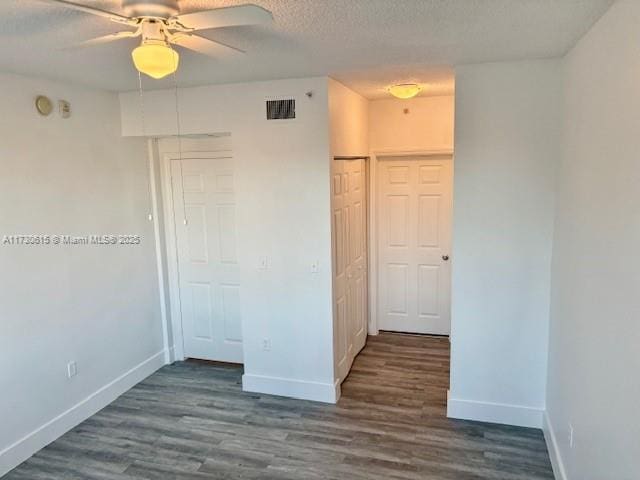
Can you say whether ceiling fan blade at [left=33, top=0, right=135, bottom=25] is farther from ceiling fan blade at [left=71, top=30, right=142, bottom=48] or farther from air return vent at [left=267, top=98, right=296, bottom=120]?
air return vent at [left=267, top=98, right=296, bottom=120]

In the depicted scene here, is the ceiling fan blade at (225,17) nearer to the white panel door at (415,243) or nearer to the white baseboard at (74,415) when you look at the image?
the white baseboard at (74,415)

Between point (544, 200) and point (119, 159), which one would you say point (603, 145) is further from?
point (119, 159)

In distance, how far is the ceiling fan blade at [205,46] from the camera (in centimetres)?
234

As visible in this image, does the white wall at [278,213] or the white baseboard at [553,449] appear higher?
the white wall at [278,213]

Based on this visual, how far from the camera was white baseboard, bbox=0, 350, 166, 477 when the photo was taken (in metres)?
3.13

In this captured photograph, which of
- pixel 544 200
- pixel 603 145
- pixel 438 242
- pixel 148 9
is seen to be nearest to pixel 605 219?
pixel 603 145

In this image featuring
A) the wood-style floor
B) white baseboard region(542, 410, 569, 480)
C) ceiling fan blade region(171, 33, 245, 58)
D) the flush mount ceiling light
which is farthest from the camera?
the flush mount ceiling light

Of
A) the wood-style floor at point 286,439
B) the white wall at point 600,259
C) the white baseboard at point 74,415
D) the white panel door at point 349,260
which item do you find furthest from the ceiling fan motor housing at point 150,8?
the white baseboard at point 74,415

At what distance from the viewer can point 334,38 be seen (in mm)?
2477

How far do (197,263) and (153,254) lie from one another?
0.42 meters

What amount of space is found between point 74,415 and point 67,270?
111 cm

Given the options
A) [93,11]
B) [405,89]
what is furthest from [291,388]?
[93,11]

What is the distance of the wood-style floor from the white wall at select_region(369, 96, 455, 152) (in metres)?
2.33

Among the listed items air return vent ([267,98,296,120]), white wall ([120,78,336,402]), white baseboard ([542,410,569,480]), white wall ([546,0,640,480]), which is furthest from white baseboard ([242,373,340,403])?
air return vent ([267,98,296,120])
